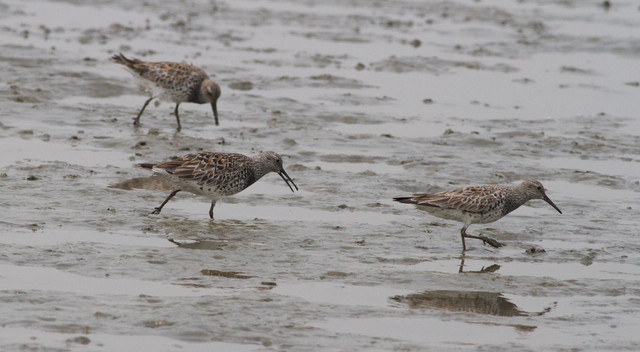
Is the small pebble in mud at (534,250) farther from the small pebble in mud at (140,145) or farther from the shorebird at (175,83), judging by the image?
the shorebird at (175,83)

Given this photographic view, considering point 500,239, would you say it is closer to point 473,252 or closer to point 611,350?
point 473,252

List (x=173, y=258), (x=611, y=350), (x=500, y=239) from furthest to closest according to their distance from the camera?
(x=500, y=239) < (x=173, y=258) < (x=611, y=350)

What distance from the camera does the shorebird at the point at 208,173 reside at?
1331cm

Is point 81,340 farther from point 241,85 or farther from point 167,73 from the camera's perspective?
point 241,85

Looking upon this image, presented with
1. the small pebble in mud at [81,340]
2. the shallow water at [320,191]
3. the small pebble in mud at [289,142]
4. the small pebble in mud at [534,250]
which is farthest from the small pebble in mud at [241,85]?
the small pebble in mud at [81,340]

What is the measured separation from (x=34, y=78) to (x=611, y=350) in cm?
1446

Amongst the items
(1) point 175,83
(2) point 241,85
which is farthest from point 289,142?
(2) point 241,85

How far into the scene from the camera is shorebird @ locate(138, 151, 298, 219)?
13.3 metres

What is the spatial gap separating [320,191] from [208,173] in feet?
7.37

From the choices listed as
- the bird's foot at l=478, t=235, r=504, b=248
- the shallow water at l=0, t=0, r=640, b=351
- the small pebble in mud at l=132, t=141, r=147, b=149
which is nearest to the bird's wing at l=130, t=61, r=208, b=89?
the shallow water at l=0, t=0, r=640, b=351

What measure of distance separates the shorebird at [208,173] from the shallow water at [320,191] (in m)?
0.39

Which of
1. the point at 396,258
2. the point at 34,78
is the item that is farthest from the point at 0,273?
the point at 34,78

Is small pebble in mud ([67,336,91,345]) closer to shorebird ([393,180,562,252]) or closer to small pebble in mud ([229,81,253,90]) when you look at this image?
shorebird ([393,180,562,252])

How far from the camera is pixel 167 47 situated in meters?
25.6
